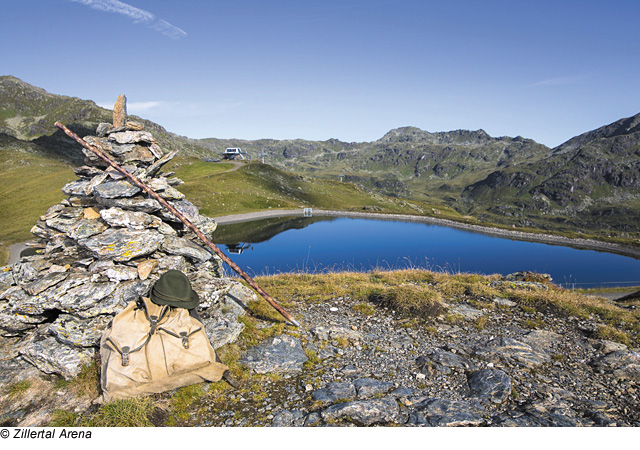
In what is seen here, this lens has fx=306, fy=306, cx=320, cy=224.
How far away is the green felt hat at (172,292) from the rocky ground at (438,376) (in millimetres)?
2477

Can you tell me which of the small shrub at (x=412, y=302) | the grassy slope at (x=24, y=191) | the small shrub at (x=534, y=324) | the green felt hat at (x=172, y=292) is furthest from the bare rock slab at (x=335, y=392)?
the grassy slope at (x=24, y=191)

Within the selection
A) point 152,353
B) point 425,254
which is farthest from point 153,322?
point 425,254

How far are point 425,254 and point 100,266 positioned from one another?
60229mm

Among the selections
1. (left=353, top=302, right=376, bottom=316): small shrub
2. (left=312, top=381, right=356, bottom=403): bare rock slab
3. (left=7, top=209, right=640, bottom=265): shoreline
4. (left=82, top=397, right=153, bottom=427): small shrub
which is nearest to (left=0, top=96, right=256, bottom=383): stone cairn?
(left=82, top=397, right=153, bottom=427): small shrub

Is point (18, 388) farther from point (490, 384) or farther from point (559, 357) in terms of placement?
point (559, 357)

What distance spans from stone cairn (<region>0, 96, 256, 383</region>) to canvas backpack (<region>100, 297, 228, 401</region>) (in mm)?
1573

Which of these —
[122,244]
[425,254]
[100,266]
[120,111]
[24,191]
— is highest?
[120,111]

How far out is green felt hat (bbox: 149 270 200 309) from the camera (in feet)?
24.5

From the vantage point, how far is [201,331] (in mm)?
7734

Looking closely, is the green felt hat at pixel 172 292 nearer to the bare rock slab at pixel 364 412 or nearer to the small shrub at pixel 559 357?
the bare rock slab at pixel 364 412

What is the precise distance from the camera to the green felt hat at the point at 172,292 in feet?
24.5

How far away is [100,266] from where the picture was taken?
30.6 ft

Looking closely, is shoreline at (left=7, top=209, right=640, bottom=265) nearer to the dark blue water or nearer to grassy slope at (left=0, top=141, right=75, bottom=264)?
the dark blue water
